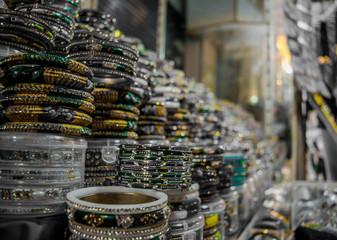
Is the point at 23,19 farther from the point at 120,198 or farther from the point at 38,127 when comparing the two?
the point at 120,198

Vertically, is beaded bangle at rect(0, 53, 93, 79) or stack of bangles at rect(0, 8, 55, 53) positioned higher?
stack of bangles at rect(0, 8, 55, 53)

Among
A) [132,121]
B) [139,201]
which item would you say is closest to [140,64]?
[132,121]

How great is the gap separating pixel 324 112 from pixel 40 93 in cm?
452

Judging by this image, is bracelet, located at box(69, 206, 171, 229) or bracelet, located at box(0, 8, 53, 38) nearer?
bracelet, located at box(69, 206, 171, 229)

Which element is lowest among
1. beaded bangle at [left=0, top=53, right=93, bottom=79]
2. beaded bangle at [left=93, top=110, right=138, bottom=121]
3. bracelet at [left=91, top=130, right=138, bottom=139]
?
bracelet at [left=91, top=130, right=138, bottom=139]

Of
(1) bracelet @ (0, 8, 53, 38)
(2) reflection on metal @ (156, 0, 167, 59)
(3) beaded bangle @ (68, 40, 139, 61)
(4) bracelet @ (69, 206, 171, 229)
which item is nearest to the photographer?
(4) bracelet @ (69, 206, 171, 229)

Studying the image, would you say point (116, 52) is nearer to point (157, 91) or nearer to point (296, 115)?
point (157, 91)

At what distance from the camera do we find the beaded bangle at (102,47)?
34.2 inches

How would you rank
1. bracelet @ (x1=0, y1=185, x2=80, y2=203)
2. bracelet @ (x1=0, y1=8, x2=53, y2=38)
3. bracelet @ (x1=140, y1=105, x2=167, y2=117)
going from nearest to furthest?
bracelet @ (x1=0, y1=185, x2=80, y2=203) < bracelet @ (x1=0, y1=8, x2=53, y2=38) < bracelet @ (x1=140, y1=105, x2=167, y2=117)

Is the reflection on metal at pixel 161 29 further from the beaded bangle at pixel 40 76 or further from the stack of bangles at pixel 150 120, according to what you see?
the beaded bangle at pixel 40 76

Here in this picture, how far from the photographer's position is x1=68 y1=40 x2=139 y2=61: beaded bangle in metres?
0.87

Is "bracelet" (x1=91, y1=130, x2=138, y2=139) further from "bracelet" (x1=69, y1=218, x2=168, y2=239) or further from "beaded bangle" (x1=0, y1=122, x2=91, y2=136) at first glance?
"bracelet" (x1=69, y1=218, x2=168, y2=239)

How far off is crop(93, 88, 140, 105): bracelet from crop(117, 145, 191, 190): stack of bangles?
221 mm

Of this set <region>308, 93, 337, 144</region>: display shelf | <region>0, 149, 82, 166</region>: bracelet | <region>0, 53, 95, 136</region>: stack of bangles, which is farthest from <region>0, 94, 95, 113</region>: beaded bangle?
<region>308, 93, 337, 144</region>: display shelf
